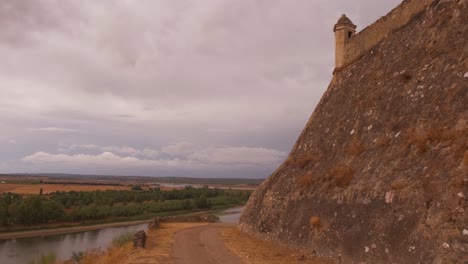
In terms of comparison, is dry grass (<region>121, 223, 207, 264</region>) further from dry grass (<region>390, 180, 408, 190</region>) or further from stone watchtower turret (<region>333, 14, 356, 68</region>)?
stone watchtower turret (<region>333, 14, 356, 68</region>)

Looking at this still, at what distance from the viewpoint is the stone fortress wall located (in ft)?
55.9

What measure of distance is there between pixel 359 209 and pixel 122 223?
60.6 metres

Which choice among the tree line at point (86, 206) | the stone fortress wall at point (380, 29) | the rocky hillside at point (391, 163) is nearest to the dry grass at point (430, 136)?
the rocky hillside at point (391, 163)

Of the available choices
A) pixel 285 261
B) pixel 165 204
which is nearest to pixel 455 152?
pixel 285 261

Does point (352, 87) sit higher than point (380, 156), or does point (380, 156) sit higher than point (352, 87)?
point (352, 87)

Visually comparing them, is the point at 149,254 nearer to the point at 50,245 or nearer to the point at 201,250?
the point at 201,250

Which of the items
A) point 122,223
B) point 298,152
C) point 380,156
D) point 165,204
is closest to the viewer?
point 380,156

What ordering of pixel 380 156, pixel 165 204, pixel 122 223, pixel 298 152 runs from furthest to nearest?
1. pixel 165 204
2. pixel 122 223
3. pixel 298 152
4. pixel 380 156

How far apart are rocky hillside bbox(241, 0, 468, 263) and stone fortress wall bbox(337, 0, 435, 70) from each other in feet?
1.37

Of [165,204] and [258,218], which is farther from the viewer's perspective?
[165,204]

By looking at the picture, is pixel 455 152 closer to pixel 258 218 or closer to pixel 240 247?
pixel 240 247

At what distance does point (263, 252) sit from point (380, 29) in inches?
477

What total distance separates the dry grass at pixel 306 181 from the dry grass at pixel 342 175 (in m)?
1.54

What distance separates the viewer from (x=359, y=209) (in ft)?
39.4
